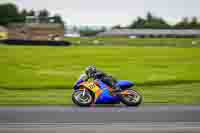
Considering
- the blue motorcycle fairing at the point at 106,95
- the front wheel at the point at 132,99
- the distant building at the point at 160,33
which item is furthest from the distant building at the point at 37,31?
the front wheel at the point at 132,99

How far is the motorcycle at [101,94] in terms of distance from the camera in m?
15.8

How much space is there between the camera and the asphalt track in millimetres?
10148

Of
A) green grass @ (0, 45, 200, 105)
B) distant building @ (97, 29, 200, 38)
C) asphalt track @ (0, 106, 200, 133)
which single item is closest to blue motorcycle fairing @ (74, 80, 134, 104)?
asphalt track @ (0, 106, 200, 133)

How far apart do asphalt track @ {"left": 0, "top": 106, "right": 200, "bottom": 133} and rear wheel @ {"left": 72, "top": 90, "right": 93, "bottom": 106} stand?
0.85 m

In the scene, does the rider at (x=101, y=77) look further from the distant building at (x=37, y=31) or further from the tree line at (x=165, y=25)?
the tree line at (x=165, y=25)

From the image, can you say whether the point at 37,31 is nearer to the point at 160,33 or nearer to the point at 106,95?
the point at 160,33

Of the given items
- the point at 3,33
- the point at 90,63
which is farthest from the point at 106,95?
the point at 3,33

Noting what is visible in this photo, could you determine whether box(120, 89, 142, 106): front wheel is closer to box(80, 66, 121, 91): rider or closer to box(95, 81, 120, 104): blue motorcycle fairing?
box(95, 81, 120, 104): blue motorcycle fairing

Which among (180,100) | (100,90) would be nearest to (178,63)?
(180,100)

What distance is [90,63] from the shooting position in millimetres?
30719

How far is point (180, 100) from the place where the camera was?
18.2 meters

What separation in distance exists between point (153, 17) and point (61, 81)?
88.4 metres

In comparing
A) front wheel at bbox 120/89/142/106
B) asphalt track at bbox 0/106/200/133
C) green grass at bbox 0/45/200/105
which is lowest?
green grass at bbox 0/45/200/105

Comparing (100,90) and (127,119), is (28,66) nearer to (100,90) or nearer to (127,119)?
(100,90)
